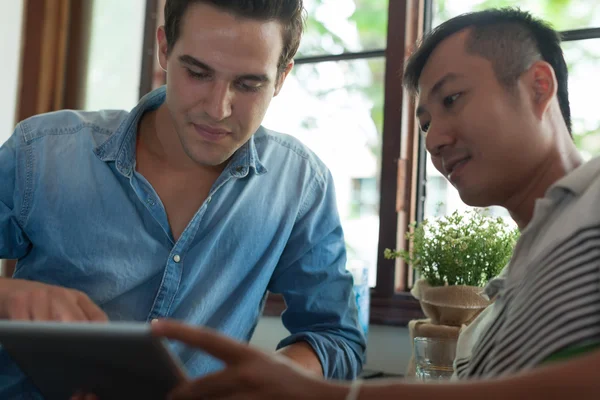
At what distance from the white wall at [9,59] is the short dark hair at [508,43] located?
1.75 meters

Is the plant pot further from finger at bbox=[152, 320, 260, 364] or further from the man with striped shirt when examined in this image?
finger at bbox=[152, 320, 260, 364]

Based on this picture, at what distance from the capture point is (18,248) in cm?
131

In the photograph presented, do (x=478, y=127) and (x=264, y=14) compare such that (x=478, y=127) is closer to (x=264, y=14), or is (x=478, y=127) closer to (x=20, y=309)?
(x=264, y=14)

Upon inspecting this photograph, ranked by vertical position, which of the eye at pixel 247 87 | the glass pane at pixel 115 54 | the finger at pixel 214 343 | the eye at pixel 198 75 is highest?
the glass pane at pixel 115 54

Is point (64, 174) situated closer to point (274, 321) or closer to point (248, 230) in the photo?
point (248, 230)

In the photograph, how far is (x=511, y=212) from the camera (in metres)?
1.10

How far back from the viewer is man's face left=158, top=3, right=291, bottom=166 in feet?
4.08

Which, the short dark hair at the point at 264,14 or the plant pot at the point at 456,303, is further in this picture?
the plant pot at the point at 456,303

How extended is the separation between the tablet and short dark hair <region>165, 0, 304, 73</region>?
775 millimetres

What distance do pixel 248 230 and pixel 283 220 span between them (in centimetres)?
8

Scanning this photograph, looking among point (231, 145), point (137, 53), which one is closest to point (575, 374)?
point (231, 145)

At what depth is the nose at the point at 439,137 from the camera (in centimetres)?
108

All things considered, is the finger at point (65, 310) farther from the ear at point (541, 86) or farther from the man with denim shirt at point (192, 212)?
the ear at point (541, 86)

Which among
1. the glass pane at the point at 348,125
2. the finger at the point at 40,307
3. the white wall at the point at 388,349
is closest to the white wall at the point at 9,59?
the glass pane at the point at 348,125
